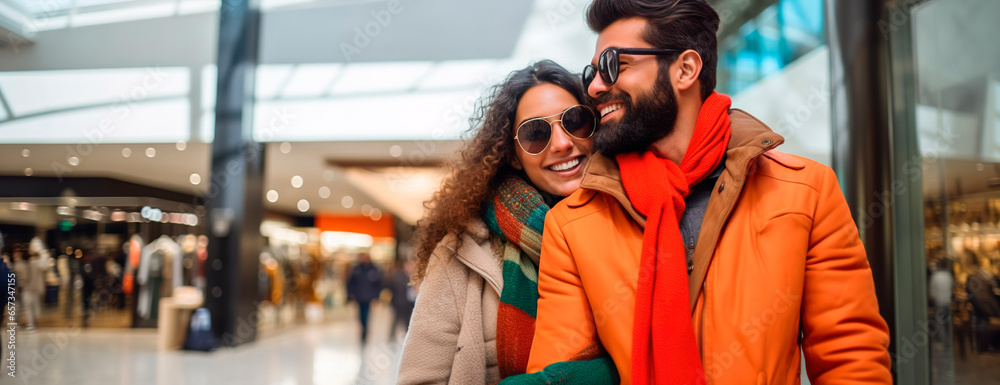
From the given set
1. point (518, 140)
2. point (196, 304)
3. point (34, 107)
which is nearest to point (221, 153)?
point (196, 304)

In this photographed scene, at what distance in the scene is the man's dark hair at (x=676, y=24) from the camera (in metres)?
1.36

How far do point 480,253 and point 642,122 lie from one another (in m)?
0.60

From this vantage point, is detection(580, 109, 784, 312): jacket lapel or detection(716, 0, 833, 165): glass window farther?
detection(716, 0, 833, 165): glass window

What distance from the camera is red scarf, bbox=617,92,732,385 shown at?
1080 millimetres

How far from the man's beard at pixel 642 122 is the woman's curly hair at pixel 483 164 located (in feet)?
1.41

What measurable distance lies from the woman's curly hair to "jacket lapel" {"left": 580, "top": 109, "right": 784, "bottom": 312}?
0.53m

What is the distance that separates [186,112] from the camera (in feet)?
28.8

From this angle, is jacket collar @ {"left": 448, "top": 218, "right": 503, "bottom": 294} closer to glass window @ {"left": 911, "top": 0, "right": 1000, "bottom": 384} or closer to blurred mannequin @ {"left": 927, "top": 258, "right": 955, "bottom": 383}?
glass window @ {"left": 911, "top": 0, "right": 1000, "bottom": 384}

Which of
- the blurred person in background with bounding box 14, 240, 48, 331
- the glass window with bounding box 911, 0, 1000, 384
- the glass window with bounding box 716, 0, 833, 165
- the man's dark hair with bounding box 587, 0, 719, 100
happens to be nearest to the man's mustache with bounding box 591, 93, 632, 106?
the man's dark hair with bounding box 587, 0, 719, 100

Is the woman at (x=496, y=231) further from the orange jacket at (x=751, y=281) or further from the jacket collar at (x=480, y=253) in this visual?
the orange jacket at (x=751, y=281)

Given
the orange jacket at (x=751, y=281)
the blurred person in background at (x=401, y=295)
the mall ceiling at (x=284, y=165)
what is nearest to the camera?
the orange jacket at (x=751, y=281)

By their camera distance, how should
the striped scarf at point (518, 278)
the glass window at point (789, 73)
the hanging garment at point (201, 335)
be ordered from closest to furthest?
the striped scarf at point (518, 278), the glass window at point (789, 73), the hanging garment at point (201, 335)

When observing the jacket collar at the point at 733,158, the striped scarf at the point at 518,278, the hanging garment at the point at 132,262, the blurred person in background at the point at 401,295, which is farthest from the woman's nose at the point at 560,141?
the hanging garment at the point at 132,262

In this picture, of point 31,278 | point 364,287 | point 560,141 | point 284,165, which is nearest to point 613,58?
point 560,141
